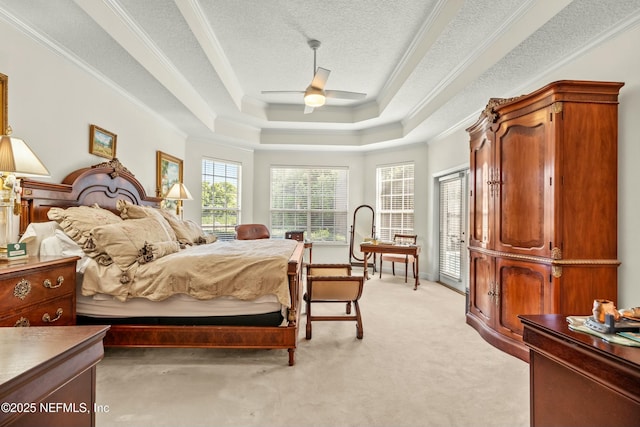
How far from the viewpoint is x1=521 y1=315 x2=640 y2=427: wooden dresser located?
98 cm

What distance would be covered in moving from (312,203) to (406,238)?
2.11 meters

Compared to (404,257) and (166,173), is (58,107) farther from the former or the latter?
(404,257)

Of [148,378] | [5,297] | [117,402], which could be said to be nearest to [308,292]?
[148,378]

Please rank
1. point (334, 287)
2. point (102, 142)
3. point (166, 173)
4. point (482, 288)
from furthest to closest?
point (166, 173)
point (102, 142)
point (482, 288)
point (334, 287)

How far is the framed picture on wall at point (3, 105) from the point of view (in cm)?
238

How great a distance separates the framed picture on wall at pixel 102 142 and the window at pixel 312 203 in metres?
3.68

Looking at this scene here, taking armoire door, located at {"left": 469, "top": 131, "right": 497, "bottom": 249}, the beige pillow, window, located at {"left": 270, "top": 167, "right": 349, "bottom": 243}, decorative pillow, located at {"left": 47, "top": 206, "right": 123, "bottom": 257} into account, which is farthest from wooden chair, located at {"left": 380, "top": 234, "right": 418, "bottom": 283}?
decorative pillow, located at {"left": 47, "top": 206, "right": 123, "bottom": 257}

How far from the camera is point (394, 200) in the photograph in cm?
682

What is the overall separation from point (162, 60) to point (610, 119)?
4.14 meters

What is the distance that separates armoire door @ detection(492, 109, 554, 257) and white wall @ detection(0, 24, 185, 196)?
13.0 ft

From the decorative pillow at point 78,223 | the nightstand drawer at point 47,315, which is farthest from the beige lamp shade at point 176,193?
the nightstand drawer at point 47,315

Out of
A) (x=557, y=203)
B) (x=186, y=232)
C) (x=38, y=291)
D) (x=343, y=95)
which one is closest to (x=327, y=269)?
(x=186, y=232)

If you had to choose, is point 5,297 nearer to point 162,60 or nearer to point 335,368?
point 335,368

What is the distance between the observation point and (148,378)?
234 cm
